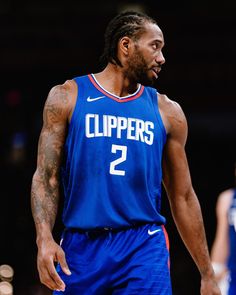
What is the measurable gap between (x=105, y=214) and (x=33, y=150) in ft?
36.4

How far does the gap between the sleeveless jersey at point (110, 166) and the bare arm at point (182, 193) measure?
0.14 m

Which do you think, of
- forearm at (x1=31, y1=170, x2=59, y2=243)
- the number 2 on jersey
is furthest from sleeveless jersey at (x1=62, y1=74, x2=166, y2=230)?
forearm at (x1=31, y1=170, x2=59, y2=243)

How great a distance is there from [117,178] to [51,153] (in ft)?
1.16

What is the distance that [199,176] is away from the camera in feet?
47.8

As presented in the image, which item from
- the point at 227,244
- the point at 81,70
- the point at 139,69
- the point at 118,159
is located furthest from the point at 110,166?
the point at 81,70

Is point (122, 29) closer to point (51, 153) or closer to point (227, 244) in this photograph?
point (51, 153)

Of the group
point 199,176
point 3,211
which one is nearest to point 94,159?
point 3,211

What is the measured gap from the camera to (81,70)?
14133mm

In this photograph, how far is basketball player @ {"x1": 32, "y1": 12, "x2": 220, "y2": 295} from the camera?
3611mm

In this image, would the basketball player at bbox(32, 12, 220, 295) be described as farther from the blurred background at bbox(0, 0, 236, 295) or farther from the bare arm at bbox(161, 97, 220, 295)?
the blurred background at bbox(0, 0, 236, 295)

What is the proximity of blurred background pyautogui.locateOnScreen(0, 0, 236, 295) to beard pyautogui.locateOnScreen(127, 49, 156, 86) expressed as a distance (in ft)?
30.8

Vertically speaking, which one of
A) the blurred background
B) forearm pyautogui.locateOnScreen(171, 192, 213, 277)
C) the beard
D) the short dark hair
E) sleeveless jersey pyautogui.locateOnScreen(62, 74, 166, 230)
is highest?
the blurred background

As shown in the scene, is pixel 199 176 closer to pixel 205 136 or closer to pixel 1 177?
pixel 205 136

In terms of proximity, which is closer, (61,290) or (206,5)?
(61,290)
